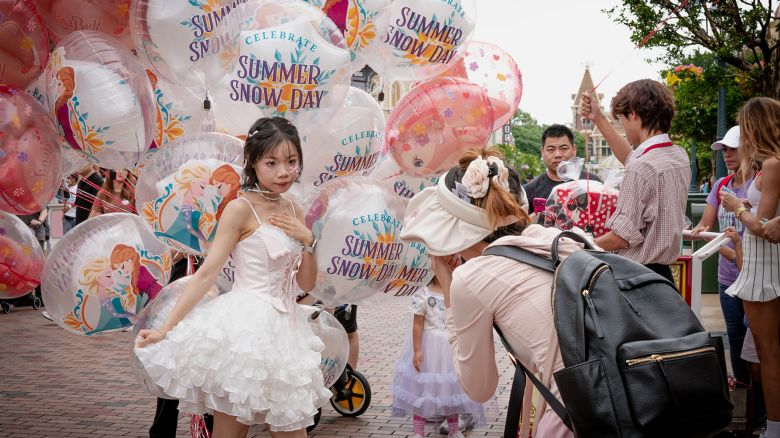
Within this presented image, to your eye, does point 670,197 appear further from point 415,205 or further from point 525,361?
point 525,361

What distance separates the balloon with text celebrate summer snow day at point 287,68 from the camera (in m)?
4.20

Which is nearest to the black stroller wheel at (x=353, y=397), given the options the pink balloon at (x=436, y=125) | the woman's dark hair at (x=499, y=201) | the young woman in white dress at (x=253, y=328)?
the pink balloon at (x=436, y=125)

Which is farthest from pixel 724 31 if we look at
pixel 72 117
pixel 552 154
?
pixel 72 117

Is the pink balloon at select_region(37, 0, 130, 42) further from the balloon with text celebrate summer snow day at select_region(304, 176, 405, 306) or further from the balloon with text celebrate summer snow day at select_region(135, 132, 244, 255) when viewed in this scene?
the balloon with text celebrate summer snow day at select_region(304, 176, 405, 306)

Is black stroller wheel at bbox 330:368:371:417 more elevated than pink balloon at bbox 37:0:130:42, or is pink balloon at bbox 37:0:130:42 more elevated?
pink balloon at bbox 37:0:130:42

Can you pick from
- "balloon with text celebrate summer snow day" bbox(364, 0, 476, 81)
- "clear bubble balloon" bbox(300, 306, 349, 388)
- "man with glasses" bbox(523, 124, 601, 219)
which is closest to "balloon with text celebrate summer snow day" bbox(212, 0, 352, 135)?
"balloon with text celebrate summer snow day" bbox(364, 0, 476, 81)

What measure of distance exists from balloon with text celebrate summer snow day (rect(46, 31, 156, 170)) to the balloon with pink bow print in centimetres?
75

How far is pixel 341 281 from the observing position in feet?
14.6

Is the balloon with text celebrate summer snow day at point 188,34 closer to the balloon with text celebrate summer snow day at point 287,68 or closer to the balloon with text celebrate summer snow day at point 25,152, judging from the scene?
the balloon with text celebrate summer snow day at point 287,68

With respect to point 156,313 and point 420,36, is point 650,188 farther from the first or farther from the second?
point 156,313

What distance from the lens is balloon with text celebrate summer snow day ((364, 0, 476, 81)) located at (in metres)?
4.86

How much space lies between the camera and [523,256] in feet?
8.41

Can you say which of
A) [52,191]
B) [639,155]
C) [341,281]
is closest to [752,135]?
[639,155]

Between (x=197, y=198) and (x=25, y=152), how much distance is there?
102cm
